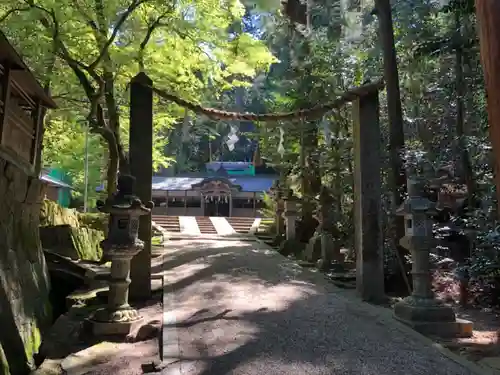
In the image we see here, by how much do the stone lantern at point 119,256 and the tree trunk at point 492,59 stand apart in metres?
4.13

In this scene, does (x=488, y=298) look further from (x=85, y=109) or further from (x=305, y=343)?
→ (x=85, y=109)

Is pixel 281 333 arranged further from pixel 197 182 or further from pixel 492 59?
pixel 197 182

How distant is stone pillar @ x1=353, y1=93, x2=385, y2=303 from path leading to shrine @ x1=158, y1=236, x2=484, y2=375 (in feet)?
1.38

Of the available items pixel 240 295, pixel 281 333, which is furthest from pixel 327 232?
pixel 281 333

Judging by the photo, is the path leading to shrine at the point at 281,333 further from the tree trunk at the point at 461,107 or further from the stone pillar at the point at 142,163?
the tree trunk at the point at 461,107

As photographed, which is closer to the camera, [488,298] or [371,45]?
[488,298]

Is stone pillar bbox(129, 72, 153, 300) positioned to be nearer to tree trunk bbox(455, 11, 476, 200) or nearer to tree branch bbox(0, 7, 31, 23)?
tree branch bbox(0, 7, 31, 23)

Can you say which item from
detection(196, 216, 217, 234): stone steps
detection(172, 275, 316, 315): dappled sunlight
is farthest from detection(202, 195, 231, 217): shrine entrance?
detection(172, 275, 316, 315): dappled sunlight

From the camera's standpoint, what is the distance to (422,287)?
5.23 meters

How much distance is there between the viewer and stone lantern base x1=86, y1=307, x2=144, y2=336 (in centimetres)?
509

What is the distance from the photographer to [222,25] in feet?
32.3

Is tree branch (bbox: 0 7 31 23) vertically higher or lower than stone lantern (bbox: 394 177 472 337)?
higher

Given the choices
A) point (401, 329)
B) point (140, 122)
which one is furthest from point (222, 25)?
point (401, 329)

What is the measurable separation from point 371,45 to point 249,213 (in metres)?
17.1
